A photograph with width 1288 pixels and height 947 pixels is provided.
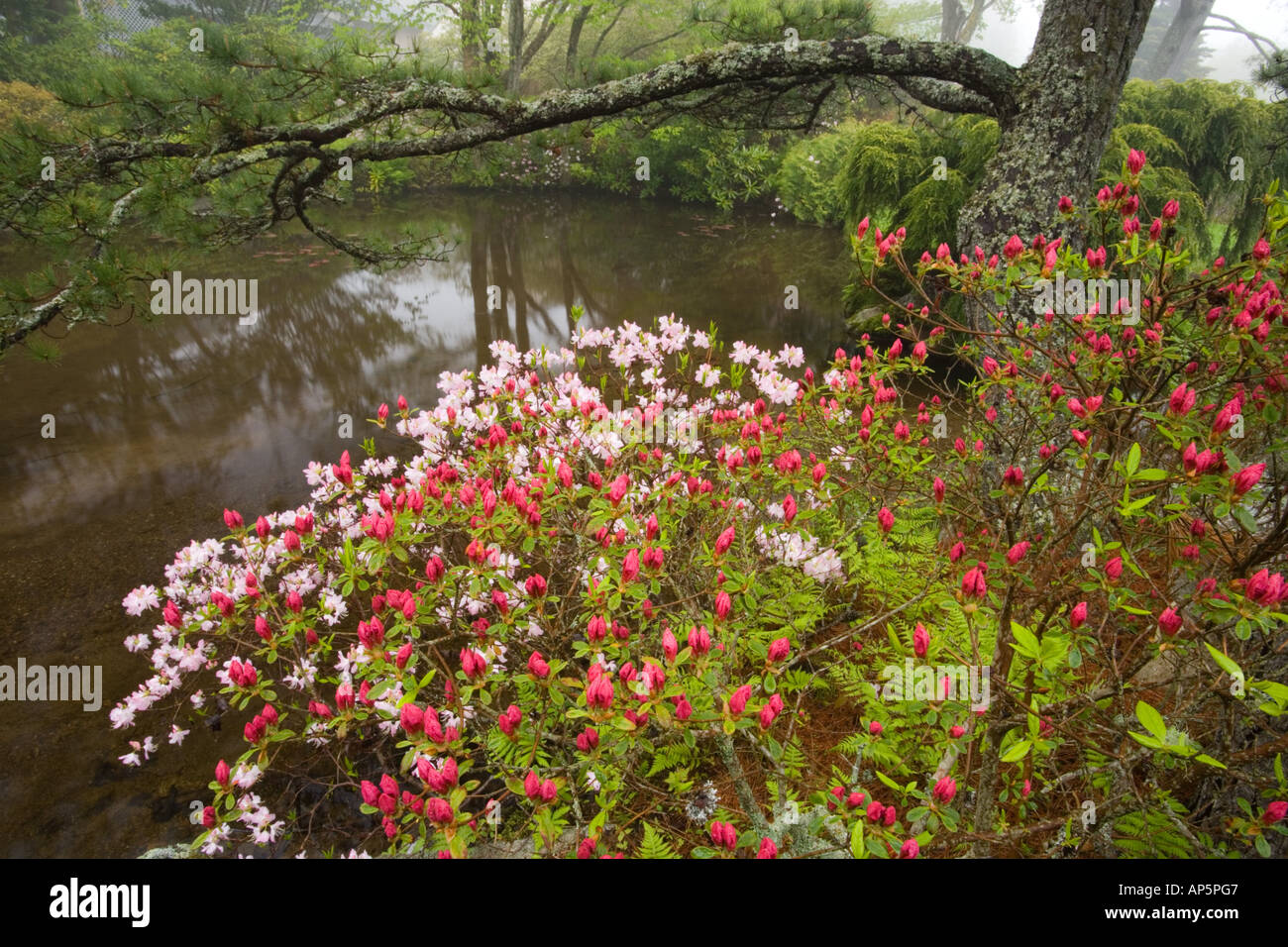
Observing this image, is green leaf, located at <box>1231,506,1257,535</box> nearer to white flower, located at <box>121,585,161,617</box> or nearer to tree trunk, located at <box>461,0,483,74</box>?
white flower, located at <box>121,585,161,617</box>

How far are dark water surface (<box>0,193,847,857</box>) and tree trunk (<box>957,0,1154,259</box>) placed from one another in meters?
4.38

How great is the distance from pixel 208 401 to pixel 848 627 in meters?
6.76

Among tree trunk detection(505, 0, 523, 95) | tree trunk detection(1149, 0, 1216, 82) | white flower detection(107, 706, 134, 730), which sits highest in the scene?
tree trunk detection(1149, 0, 1216, 82)

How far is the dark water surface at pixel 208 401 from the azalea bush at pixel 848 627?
1.25 feet

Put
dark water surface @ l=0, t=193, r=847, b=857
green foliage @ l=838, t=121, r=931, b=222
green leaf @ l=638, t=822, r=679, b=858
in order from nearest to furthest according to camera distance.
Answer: green leaf @ l=638, t=822, r=679, b=858, dark water surface @ l=0, t=193, r=847, b=857, green foliage @ l=838, t=121, r=931, b=222

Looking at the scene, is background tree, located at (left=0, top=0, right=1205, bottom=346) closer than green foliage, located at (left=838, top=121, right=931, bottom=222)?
Yes

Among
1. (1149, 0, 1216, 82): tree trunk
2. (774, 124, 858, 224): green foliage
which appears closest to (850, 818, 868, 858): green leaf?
(774, 124, 858, 224): green foliage

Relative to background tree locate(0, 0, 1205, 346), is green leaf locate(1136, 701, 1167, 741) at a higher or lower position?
lower

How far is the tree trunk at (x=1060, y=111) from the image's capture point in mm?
3570

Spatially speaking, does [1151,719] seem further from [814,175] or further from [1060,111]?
[814,175]

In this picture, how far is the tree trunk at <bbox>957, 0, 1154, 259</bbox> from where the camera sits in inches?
141

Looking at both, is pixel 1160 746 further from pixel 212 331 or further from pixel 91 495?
pixel 212 331
